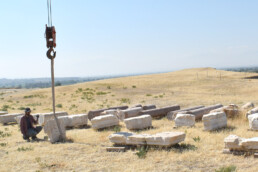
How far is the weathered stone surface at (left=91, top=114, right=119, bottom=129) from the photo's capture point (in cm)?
1361

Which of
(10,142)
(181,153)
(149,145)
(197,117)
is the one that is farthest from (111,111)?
(181,153)

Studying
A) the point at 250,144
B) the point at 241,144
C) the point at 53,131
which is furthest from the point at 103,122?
the point at 250,144

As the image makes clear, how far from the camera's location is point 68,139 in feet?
39.2

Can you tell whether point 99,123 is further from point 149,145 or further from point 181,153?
point 181,153

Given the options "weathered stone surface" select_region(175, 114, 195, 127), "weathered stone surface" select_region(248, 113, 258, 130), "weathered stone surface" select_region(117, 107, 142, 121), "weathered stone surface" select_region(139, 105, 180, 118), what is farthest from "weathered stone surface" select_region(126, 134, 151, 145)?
"weathered stone surface" select_region(139, 105, 180, 118)

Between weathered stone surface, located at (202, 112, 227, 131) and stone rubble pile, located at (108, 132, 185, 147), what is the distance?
8.86 feet

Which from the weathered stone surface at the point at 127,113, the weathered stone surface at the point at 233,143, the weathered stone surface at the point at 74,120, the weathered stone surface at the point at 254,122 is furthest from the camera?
the weathered stone surface at the point at 127,113

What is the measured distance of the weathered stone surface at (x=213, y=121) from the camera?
39.3ft

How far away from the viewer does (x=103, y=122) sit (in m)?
13.7

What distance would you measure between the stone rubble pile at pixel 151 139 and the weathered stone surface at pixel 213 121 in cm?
270

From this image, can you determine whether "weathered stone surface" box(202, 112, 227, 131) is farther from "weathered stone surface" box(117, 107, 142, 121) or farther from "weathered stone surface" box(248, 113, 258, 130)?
"weathered stone surface" box(117, 107, 142, 121)

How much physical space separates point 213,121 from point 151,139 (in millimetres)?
3769

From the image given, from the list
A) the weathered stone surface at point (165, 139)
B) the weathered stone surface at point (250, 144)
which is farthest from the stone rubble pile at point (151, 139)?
the weathered stone surface at point (250, 144)

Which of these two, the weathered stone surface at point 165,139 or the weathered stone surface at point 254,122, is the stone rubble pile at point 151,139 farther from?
the weathered stone surface at point 254,122
